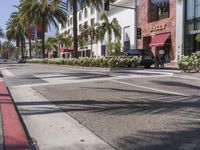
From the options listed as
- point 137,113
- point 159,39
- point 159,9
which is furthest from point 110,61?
point 159,9

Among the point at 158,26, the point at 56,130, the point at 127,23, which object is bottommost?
the point at 56,130

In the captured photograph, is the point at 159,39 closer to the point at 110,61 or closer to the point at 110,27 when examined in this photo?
the point at 110,27

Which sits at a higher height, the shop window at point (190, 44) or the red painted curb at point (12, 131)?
the shop window at point (190, 44)

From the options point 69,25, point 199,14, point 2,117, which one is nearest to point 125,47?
point 199,14

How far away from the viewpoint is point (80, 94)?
43.7 feet

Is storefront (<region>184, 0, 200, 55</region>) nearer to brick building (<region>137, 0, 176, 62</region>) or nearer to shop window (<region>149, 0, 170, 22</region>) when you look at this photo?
brick building (<region>137, 0, 176, 62</region>)

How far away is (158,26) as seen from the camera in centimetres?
5059

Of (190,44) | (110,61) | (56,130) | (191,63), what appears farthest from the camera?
(190,44)

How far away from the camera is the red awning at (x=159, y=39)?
47.7m

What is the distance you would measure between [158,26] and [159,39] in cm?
211

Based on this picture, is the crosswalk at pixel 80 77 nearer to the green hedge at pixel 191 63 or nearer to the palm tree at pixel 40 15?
the green hedge at pixel 191 63

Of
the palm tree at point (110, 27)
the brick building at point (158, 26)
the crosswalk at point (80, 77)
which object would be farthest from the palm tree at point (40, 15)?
the crosswalk at point (80, 77)

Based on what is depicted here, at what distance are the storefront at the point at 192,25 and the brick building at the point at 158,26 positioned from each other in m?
2.10

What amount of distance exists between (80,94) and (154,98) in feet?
8.58
